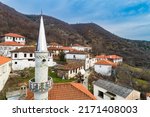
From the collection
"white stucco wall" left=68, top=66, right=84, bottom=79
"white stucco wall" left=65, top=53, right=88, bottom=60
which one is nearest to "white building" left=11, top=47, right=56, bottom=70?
"white stucco wall" left=68, top=66, right=84, bottom=79

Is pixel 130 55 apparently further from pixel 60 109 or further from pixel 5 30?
pixel 60 109

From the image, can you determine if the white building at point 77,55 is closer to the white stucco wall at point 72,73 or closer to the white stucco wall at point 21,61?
the white stucco wall at point 72,73

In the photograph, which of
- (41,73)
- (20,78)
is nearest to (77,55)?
(20,78)

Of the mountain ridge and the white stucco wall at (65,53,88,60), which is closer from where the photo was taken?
the white stucco wall at (65,53,88,60)

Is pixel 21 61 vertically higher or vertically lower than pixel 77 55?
lower

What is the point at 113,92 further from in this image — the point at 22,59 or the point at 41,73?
the point at 22,59

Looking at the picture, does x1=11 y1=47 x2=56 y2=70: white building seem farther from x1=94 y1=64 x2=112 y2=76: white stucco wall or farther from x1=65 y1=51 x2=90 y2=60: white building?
x1=94 y1=64 x2=112 y2=76: white stucco wall

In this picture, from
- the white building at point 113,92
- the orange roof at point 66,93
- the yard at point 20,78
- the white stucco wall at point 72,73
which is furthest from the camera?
the white stucco wall at point 72,73

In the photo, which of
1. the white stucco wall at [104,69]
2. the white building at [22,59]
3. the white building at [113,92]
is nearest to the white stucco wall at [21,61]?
the white building at [22,59]
